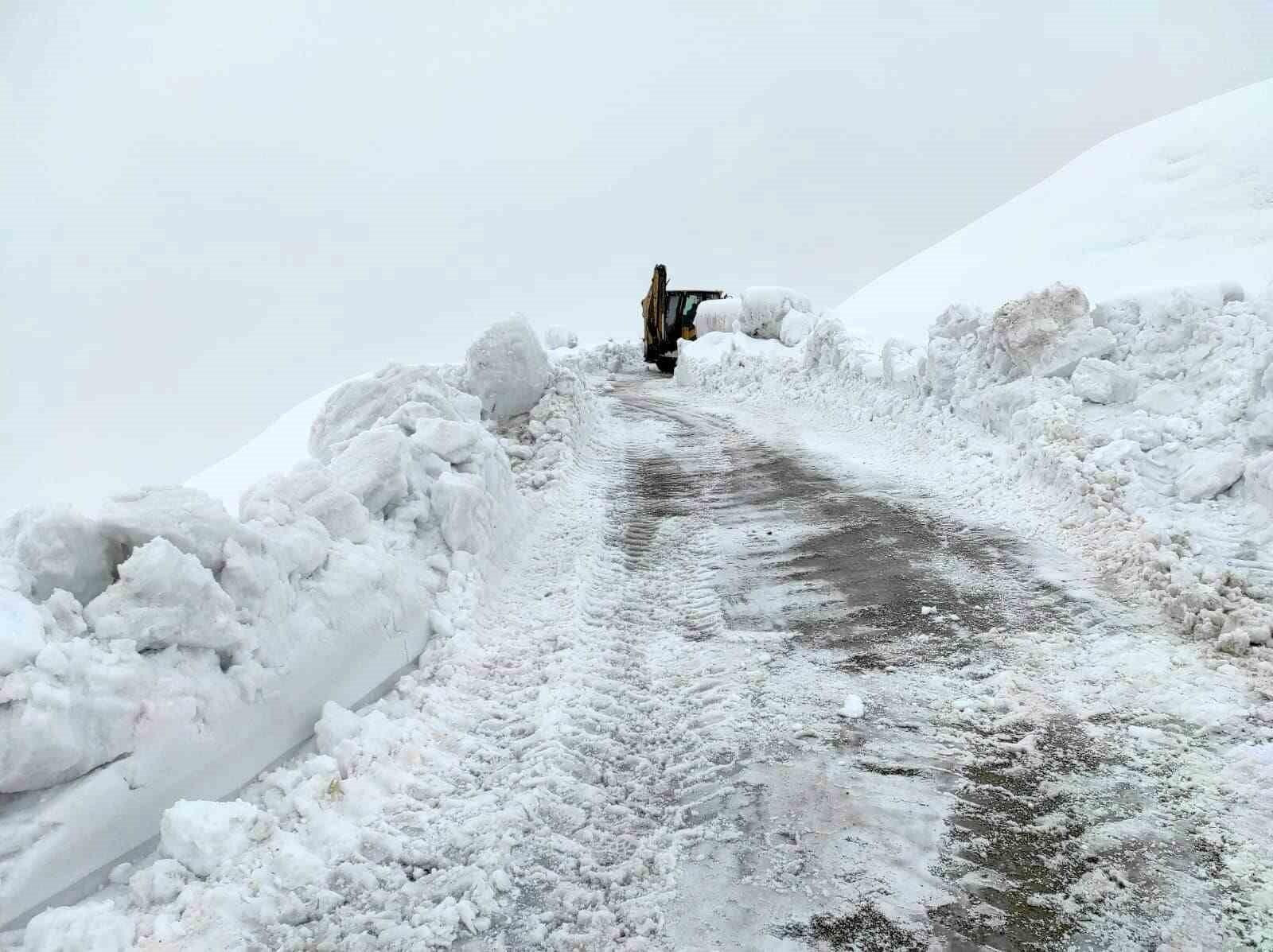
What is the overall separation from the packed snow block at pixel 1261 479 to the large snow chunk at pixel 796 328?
44.6ft

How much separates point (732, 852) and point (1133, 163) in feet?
72.8

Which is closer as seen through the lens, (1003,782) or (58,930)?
(58,930)

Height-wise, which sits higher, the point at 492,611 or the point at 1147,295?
the point at 1147,295

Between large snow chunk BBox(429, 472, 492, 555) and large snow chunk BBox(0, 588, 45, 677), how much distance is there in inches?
109

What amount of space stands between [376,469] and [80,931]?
3.29 m

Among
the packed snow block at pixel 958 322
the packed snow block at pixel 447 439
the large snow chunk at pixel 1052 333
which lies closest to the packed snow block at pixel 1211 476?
the large snow chunk at pixel 1052 333

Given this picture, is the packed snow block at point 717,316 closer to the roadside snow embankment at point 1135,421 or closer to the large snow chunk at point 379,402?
the roadside snow embankment at point 1135,421

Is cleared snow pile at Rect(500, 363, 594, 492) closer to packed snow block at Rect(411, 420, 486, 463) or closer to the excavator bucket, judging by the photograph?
packed snow block at Rect(411, 420, 486, 463)

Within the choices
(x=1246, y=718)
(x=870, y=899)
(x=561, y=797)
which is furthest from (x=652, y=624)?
(x=1246, y=718)

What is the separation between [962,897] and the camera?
8.95 feet

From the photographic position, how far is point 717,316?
22.0m

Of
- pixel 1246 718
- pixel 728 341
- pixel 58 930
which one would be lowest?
pixel 58 930

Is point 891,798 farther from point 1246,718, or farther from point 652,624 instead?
point 652,624

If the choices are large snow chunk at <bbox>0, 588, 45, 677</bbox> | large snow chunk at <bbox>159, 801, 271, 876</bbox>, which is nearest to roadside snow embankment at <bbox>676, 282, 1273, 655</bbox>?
large snow chunk at <bbox>159, 801, 271, 876</bbox>
